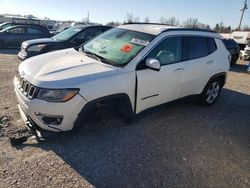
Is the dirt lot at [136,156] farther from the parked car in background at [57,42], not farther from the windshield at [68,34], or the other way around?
the windshield at [68,34]

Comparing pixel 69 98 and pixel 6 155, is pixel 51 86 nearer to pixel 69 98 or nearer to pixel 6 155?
pixel 69 98

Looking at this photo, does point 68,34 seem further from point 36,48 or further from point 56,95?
point 56,95

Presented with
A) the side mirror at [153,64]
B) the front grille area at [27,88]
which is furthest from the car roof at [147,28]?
the front grille area at [27,88]

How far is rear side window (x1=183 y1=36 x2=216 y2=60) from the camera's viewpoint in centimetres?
474

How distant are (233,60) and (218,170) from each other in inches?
488

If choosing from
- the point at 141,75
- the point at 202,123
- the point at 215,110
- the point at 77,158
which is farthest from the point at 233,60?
the point at 77,158

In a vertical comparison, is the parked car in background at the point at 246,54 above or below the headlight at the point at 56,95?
below

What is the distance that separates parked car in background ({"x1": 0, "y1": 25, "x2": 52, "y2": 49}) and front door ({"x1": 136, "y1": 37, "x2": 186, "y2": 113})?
39.6 feet

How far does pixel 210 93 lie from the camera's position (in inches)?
230

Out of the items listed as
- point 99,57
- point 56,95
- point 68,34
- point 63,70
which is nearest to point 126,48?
point 99,57

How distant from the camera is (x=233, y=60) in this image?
47.1 feet

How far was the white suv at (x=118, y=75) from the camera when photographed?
3250 millimetres

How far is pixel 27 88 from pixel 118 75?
1277mm

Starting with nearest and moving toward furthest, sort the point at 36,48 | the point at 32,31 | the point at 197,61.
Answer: the point at 197,61 < the point at 36,48 < the point at 32,31
